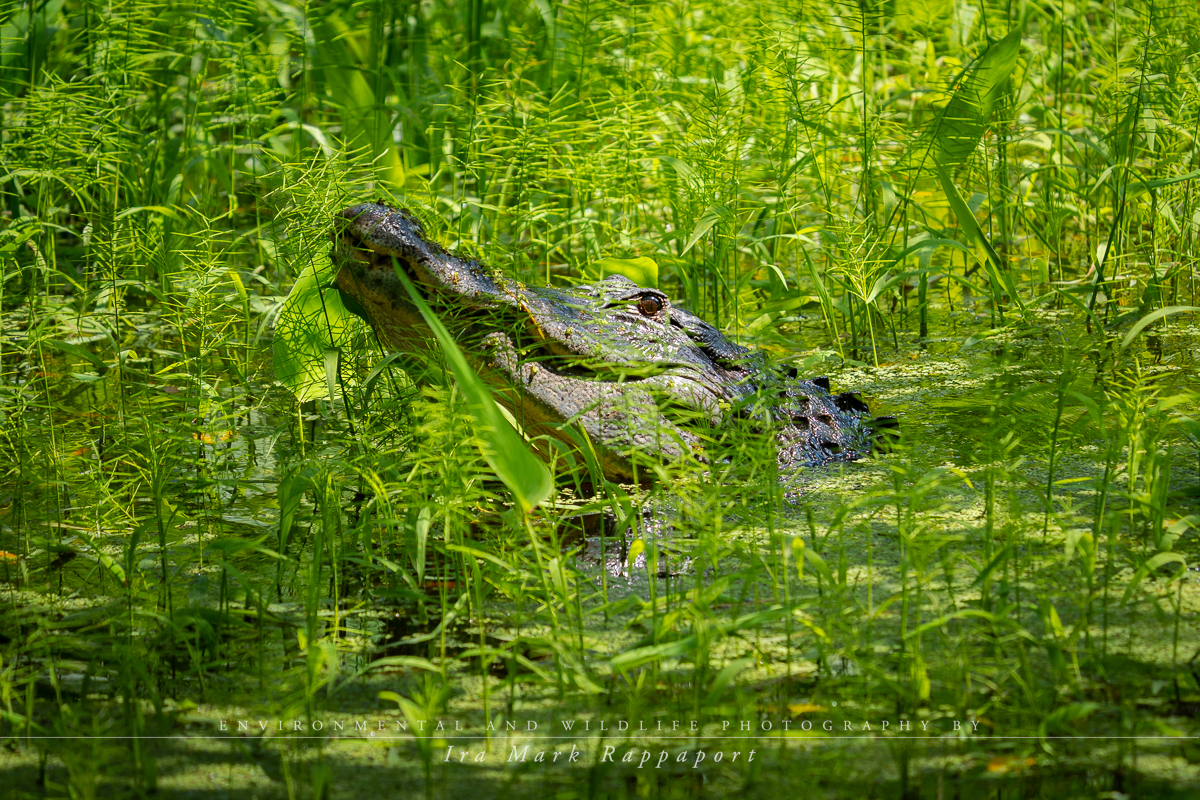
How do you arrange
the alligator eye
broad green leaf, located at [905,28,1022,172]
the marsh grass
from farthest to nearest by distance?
broad green leaf, located at [905,28,1022,172] → the alligator eye → the marsh grass

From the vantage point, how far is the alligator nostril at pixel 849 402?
399 cm

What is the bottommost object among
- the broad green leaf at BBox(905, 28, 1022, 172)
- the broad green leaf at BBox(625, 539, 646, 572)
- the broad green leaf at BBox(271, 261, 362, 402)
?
the broad green leaf at BBox(625, 539, 646, 572)

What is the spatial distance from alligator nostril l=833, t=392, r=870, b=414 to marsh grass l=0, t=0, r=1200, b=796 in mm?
242

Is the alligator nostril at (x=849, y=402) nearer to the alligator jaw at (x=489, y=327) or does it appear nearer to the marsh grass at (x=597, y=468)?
the marsh grass at (x=597, y=468)

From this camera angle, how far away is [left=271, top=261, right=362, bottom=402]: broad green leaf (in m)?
3.71

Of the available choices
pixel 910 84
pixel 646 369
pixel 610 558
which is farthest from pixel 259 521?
pixel 910 84

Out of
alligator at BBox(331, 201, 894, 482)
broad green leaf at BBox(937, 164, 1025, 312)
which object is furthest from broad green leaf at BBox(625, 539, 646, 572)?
broad green leaf at BBox(937, 164, 1025, 312)

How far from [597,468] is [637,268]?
160 cm

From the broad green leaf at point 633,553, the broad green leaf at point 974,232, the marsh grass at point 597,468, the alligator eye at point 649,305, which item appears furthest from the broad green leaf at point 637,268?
the broad green leaf at point 633,553

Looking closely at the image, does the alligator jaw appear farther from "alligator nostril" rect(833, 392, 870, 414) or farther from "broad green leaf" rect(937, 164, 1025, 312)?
"broad green leaf" rect(937, 164, 1025, 312)

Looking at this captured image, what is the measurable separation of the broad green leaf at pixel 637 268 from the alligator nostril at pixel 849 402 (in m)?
0.95

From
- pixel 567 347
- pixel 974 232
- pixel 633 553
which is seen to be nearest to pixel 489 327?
pixel 567 347

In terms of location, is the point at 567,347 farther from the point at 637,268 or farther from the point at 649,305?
the point at 637,268

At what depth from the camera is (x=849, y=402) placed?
4020 mm
